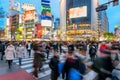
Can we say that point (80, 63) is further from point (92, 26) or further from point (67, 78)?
point (92, 26)

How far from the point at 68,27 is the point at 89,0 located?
17.6 meters

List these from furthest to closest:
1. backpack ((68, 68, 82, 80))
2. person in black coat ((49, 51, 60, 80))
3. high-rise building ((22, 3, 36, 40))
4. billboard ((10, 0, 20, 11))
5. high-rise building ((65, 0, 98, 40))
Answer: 1. high-rise building ((65, 0, 98, 40))
2. billboard ((10, 0, 20, 11))
3. high-rise building ((22, 3, 36, 40))
4. person in black coat ((49, 51, 60, 80))
5. backpack ((68, 68, 82, 80))

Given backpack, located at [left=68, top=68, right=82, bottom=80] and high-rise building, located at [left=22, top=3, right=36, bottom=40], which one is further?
high-rise building, located at [left=22, top=3, right=36, bottom=40]

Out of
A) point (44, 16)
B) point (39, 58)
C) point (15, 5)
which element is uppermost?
point (15, 5)

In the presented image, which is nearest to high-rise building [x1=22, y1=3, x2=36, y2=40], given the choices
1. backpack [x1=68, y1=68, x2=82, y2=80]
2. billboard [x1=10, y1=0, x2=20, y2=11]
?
billboard [x1=10, y1=0, x2=20, y2=11]

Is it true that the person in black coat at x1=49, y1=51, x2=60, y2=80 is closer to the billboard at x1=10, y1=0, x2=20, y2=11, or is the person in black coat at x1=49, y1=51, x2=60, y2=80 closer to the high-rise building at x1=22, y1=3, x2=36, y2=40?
the high-rise building at x1=22, y1=3, x2=36, y2=40

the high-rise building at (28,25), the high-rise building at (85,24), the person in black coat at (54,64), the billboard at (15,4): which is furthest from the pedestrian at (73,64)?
the high-rise building at (85,24)

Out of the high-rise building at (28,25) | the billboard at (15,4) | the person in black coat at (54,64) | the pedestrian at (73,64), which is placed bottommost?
the person in black coat at (54,64)

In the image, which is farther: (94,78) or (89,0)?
(89,0)

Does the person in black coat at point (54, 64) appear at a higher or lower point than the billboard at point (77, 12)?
lower

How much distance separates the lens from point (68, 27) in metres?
126

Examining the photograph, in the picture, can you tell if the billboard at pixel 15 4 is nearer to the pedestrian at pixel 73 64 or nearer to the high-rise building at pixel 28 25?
the high-rise building at pixel 28 25

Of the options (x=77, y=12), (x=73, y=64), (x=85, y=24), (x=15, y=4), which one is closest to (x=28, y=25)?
(x=15, y=4)

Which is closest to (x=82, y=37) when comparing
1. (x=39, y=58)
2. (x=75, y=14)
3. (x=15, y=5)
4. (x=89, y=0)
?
(x=89, y=0)
